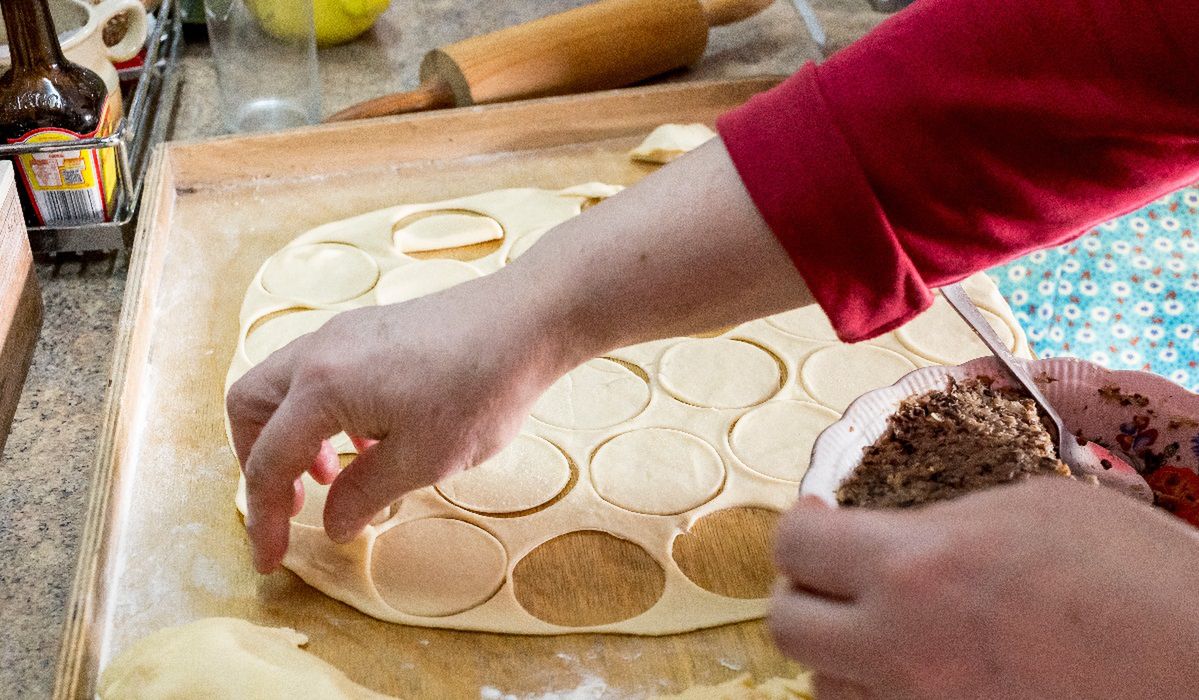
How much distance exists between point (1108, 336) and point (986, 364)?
0.53 meters

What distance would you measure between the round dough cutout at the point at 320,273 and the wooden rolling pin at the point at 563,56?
0.26 m

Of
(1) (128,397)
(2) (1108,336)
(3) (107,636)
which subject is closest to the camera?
(3) (107,636)

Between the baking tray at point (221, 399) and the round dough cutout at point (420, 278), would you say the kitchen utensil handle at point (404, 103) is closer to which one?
the baking tray at point (221, 399)

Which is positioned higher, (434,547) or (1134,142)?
(1134,142)

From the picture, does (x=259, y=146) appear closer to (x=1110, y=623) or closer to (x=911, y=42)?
(x=911, y=42)

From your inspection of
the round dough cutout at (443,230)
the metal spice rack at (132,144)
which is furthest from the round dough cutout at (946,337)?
the metal spice rack at (132,144)

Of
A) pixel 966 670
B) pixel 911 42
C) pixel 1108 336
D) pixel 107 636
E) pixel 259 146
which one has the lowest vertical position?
pixel 1108 336

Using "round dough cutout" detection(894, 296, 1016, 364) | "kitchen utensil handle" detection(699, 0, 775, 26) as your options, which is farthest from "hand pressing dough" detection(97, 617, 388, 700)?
"kitchen utensil handle" detection(699, 0, 775, 26)

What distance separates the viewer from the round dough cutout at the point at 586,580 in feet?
2.70

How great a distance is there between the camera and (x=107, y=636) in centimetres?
77

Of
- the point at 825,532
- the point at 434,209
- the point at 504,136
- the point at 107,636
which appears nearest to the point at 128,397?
the point at 107,636

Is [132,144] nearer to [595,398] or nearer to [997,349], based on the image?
[595,398]

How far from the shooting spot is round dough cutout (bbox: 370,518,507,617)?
82 cm

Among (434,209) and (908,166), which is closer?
(908,166)
